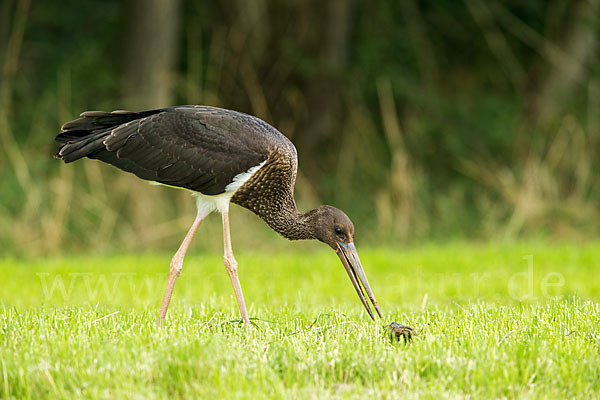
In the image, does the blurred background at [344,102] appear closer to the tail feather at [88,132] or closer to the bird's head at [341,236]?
the tail feather at [88,132]

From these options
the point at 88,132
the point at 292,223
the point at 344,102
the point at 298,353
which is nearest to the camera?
the point at 298,353

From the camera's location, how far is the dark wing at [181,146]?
6.32 meters

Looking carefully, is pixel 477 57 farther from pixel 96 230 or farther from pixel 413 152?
pixel 96 230

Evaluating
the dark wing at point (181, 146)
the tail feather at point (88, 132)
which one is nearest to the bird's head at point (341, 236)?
the dark wing at point (181, 146)

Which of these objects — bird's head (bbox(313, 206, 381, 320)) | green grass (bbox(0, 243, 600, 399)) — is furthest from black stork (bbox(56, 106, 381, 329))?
green grass (bbox(0, 243, 600, 399))

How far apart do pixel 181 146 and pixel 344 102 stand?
10104 mm

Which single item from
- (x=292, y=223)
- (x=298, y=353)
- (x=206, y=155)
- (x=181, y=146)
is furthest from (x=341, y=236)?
(x=298, y=353)

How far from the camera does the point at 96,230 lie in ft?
40.6

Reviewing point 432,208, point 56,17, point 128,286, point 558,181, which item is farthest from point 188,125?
point 56,17

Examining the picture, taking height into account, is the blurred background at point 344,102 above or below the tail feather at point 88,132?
above

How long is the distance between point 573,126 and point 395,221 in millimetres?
3689

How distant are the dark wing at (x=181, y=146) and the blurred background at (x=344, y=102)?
18.7ft

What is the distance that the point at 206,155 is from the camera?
20.9 feet

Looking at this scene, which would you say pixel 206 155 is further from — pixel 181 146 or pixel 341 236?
pixel 341 236
